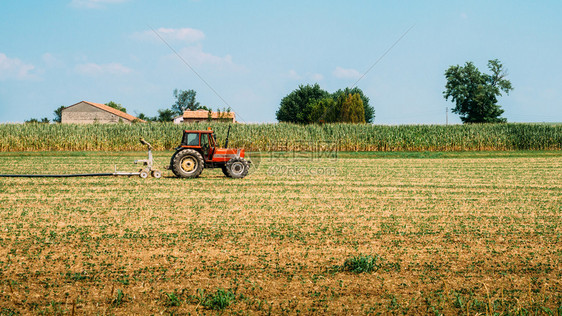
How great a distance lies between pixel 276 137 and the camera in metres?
41.9

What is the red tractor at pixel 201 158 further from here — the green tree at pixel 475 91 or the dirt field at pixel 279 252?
the green tree at pixel 475 91

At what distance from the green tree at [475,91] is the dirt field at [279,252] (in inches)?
2582

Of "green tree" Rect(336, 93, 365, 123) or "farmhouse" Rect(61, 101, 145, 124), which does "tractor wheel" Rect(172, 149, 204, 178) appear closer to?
"green tree" Rect(336, 93, 365, 123)

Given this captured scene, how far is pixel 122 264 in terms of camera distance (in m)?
6.50

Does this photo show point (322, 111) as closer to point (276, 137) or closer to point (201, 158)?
point (276, 137)

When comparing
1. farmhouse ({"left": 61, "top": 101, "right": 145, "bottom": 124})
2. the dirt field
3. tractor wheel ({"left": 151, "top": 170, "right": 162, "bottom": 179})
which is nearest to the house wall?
farmhouse ({"left": 61, "top": 101, "right": 145, "bottom": 124})

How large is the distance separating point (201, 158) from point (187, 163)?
0.62m

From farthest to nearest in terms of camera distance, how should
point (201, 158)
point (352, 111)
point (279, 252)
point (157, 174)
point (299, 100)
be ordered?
point (299, 100) → point (352, 111) → point (157, 174) → point (201, 158) → point (279, 252)

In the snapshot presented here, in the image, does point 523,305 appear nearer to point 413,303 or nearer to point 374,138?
point 413,303

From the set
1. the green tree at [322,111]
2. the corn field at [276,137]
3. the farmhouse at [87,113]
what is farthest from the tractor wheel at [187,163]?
the farmhouse at [87,113]

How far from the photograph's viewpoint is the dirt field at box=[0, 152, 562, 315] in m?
5.25

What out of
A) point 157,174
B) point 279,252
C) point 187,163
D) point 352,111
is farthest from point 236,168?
point 352,111

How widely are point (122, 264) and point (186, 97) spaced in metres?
137

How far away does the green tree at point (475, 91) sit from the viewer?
241 ft
